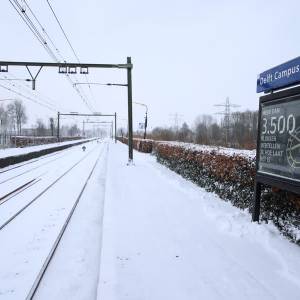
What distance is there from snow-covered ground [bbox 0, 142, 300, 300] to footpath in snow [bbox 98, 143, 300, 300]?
13mm

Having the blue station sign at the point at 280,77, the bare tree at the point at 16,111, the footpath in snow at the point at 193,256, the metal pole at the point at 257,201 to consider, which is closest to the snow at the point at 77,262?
the footpath in snow at the point at 193,256

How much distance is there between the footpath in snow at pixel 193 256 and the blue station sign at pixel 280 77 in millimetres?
2528

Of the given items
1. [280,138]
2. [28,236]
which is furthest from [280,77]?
[28,236]

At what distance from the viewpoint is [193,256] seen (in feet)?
19.8

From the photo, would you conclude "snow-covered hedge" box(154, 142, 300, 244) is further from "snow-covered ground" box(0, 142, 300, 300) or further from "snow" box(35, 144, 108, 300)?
"snow" box(35, 144, 108, 300)

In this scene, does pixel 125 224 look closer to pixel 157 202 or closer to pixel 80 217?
pixel 80 217

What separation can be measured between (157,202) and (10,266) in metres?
5.39

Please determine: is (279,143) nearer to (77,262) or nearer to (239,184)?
(239,184)

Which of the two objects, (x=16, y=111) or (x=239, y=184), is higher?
(x=16, y=111)

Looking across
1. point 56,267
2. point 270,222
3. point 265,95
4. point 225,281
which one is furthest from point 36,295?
point 265,95

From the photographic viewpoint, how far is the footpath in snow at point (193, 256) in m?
4.77

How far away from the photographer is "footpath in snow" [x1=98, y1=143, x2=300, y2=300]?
477 centimetres

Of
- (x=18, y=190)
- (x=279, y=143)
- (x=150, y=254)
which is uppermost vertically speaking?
(x=279, y=143)

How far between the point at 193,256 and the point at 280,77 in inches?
132
